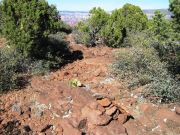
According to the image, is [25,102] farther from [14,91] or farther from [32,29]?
[32,29]

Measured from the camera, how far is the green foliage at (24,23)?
38.7ft

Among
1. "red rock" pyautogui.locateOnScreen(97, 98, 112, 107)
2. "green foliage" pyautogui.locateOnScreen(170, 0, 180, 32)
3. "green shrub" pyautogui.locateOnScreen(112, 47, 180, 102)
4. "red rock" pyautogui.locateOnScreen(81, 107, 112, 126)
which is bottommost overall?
"red rock" pyautogui.locateOnScreen(81, 107, 112, 126)

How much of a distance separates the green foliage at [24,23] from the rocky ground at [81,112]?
5.34 ft

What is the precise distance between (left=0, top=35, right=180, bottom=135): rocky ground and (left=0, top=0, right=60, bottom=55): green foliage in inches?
64.1

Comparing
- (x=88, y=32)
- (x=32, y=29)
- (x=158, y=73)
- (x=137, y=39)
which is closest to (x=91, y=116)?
(x=158, y=73)

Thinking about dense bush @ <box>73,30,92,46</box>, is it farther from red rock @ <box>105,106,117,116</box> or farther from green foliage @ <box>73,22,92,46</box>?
red rock @ <box>105,106,117,116</box>

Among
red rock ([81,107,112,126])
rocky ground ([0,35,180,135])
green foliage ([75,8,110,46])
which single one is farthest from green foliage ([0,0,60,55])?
green foliage ([75,8,110,46])

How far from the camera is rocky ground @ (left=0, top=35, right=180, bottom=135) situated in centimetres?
847

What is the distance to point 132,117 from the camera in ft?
30.8

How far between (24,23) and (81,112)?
164 inches

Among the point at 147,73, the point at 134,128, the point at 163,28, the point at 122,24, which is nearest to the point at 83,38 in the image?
the point at 122,24

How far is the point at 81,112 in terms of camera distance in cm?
897

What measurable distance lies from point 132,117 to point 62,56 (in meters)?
5.16

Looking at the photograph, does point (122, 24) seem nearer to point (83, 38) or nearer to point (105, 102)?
point (83, 38)
